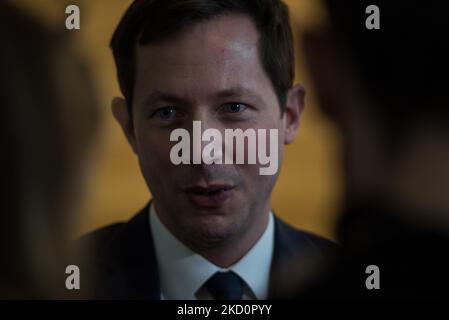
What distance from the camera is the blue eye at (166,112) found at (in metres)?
1.83

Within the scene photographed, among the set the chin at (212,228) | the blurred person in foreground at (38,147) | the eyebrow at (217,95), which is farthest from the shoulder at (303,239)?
the blurred person in foreground at (38,147)

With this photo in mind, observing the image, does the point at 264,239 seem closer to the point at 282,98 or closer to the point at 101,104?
the point at 282,98

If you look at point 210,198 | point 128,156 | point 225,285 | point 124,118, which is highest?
point 124,118

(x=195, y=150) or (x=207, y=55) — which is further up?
(x=207, y=55)

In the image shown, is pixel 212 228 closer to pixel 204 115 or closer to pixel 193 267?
pixel 193 267

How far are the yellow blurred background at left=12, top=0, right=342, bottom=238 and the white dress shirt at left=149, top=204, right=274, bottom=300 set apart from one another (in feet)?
0.27

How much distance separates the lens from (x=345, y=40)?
189 centimetres

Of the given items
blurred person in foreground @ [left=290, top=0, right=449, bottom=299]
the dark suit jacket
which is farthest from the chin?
blurred person in foreground @ [left=290, top=0, right=449, bottom=299]

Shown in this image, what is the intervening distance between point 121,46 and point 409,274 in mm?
982

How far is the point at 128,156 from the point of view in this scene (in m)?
1.88

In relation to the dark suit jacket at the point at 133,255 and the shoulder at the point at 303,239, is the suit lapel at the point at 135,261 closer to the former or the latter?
the dark suit jacket at the point at 133,255

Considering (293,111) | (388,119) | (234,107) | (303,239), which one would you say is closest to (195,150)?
(234,107)

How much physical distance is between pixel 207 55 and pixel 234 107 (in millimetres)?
150

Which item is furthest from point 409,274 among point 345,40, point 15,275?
point 15,275
